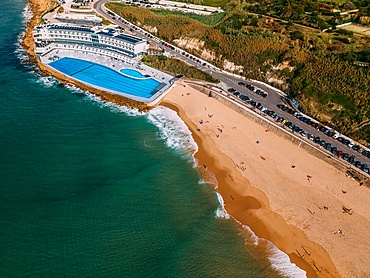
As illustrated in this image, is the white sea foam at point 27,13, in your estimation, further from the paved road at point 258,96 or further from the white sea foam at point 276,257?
the white sea foam at point 276,257

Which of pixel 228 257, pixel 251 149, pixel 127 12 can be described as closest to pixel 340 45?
pixel 251 149

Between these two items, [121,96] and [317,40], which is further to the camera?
[317,40]

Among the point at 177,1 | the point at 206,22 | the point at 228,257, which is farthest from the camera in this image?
the point at 177,1

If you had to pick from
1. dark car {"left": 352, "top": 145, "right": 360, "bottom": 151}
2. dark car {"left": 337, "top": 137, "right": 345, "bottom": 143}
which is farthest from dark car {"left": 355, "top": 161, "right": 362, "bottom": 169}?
dark car {"left": 337, "top": 137, "right": 345, "bottom": 143}

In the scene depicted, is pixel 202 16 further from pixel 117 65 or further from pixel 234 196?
pixel 234 196

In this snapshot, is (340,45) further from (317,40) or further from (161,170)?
(161,170)

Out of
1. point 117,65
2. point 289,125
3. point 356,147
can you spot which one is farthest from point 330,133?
point 117,65

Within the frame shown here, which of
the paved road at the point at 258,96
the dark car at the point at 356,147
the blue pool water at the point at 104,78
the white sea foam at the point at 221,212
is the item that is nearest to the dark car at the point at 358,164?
the paved road at the point at 258,96
